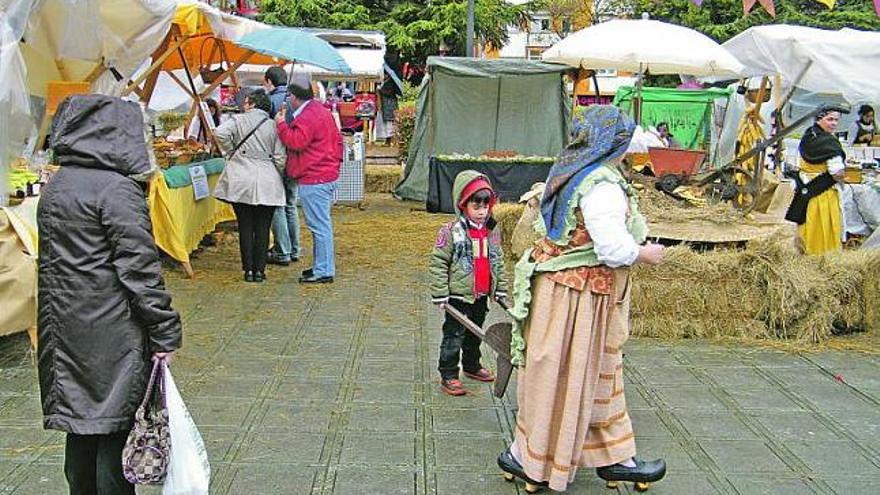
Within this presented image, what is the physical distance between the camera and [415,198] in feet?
46.8

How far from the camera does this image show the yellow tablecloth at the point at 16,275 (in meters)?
5.32

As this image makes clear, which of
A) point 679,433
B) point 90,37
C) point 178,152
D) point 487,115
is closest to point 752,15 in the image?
point 487,115

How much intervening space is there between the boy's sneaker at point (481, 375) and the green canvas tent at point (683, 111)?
1479cm

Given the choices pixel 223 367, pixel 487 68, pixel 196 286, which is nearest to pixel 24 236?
pixel 223 367

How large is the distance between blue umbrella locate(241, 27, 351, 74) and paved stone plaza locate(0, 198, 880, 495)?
2.27 m

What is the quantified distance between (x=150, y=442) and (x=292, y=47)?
5.79 metres

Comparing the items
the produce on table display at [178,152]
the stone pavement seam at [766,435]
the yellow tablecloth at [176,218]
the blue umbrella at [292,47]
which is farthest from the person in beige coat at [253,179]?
the stone pavement seam at [766,435]

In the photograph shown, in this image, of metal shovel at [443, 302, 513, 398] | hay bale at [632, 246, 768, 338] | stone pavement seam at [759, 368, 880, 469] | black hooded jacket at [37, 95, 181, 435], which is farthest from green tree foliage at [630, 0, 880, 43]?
black hooded jacket at [37, 95, 181, 435]

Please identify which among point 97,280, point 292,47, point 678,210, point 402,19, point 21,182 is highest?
point 402,19

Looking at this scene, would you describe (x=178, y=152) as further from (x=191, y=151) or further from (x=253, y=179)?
(x=253, y=179)

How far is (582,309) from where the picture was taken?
368cm

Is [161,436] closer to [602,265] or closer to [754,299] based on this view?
[602,265]

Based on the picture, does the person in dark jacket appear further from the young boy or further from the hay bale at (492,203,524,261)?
the hay bale at (492,203,524,261)

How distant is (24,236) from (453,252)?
261 cm
